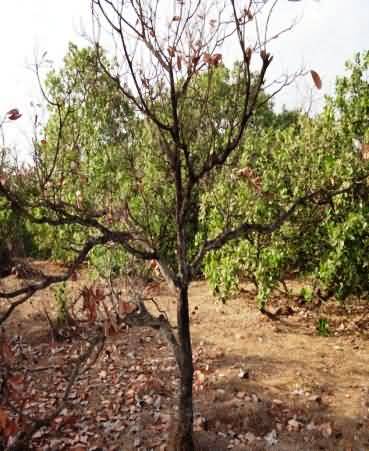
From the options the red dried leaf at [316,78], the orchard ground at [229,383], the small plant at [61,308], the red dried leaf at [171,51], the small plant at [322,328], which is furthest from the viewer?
the small plant at [61,308]

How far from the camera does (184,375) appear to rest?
343cm

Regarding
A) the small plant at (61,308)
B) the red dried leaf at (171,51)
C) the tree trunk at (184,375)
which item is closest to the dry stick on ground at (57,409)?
the tree trunk at (184,375)

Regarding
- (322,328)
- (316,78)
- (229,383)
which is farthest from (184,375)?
(322,328)

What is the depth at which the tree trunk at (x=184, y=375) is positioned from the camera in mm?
3412

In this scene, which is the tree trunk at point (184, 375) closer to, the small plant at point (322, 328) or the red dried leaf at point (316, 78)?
the red dried leaf at point (316, 78)

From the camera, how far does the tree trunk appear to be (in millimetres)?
3412

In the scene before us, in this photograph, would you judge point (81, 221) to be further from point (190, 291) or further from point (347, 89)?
point (190, 291)

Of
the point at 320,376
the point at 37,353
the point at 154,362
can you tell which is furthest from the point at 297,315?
the point at 37,353

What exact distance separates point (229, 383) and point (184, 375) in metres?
1.73

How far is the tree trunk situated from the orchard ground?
1.24 feet

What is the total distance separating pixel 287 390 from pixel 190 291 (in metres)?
4.57

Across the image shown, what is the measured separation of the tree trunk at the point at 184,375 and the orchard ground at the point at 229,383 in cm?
38

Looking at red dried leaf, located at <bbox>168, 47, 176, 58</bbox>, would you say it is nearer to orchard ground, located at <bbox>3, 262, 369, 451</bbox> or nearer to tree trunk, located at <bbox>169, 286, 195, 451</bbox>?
tree trunk, located at <bbox>169, 286, 195, 451</bbox>

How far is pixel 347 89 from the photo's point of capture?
6234mm
